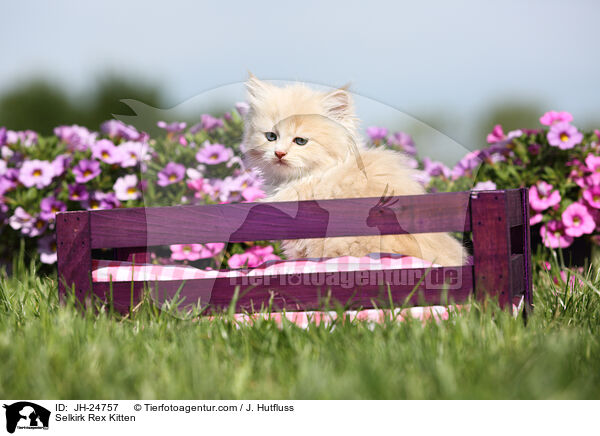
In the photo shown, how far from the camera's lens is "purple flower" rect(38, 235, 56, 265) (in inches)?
117

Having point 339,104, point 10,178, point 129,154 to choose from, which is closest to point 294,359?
point 339,104

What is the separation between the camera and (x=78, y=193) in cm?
303

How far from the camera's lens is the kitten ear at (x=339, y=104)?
5.37 ft

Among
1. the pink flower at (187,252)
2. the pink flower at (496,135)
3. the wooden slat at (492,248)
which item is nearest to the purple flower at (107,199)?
the pink flower at (187,252)

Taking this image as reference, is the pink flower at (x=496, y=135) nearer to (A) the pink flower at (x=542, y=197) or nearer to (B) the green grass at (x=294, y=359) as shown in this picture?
(A) the pink flower at (x=542, y=197)

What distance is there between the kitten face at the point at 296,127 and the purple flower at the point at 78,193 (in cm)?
166

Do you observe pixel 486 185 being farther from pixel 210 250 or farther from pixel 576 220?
pixel 210 250

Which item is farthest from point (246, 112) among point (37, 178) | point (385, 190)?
point (37, 178)

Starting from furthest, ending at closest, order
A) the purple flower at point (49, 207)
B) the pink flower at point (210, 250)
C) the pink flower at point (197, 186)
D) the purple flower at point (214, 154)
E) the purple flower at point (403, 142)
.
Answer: the purple flower at point (49, 207) < the pink flower at point (210, 250) < the purple flower at point (403, 142) < the pink flower at point (197, 186) < the purple flower at point (214, 154)

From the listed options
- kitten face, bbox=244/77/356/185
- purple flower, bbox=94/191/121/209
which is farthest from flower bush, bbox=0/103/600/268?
kitten face, bbox=244/77/356/185

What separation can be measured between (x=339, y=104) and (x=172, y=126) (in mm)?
546

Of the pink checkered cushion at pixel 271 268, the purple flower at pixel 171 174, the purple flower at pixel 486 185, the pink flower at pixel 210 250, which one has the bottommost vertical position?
the pink flower at pixel 210 250

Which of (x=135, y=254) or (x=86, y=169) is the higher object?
(x=86, y=169)

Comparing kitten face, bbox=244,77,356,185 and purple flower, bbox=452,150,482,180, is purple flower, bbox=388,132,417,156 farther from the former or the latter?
kitten face, bbox=244,77,356,185
